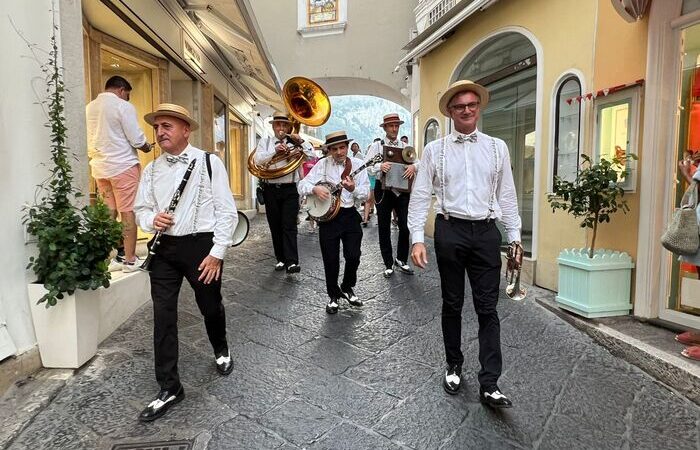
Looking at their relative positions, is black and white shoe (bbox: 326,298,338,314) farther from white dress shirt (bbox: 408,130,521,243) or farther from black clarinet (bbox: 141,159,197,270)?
black clarinet (bbox: 141,159,197,270)

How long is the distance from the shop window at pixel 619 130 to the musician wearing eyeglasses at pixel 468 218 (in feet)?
6.58

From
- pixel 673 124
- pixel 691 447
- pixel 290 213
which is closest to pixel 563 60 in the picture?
pixel 673 124

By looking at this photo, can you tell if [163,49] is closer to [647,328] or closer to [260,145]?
[260,145]

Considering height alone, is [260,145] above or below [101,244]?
above

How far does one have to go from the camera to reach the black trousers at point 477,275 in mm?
2797

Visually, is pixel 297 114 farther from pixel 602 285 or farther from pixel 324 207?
pixel 602 285

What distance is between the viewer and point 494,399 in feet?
8.87

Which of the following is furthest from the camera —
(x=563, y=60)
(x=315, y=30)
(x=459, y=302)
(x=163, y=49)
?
(x=315, y=30)

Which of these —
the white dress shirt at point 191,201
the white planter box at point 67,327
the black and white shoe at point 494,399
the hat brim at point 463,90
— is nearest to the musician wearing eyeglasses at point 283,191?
the white planter box at point 67,327

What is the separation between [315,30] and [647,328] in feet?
45.7

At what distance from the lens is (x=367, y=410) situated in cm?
273

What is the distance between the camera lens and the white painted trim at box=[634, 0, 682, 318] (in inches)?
155

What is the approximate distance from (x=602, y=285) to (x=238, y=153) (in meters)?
11.1

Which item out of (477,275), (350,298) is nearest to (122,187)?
(350,298)
